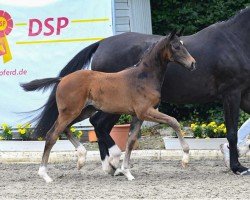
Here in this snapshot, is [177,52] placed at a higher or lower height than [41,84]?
higher

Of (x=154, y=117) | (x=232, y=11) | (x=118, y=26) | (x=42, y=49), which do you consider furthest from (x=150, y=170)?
(x=232, y=11)

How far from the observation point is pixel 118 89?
991 centimetres

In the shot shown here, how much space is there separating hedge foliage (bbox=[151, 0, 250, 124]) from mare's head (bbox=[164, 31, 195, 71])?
578 cm

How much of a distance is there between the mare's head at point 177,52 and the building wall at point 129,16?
526 centimetres

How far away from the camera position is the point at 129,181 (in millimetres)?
9875

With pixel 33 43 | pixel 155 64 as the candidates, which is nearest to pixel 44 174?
pixel 155 64

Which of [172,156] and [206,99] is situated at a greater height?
[206,99]

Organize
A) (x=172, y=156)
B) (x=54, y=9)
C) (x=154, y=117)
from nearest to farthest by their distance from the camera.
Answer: (x=154, y=117), (x=172, y=156), (x=54, y=9)

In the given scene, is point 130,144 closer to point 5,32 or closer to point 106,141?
point 106,141

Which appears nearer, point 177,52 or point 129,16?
point 177,52

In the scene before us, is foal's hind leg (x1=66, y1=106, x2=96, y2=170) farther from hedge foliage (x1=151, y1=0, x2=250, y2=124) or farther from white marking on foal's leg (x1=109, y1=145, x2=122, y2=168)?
hedge foliage (x1=151, y1=0, x2=250, y2=124)

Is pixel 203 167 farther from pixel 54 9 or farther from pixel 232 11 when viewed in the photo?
pixel 232 11

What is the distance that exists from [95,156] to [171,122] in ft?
9.02

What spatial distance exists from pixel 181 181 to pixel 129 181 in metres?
0.62
